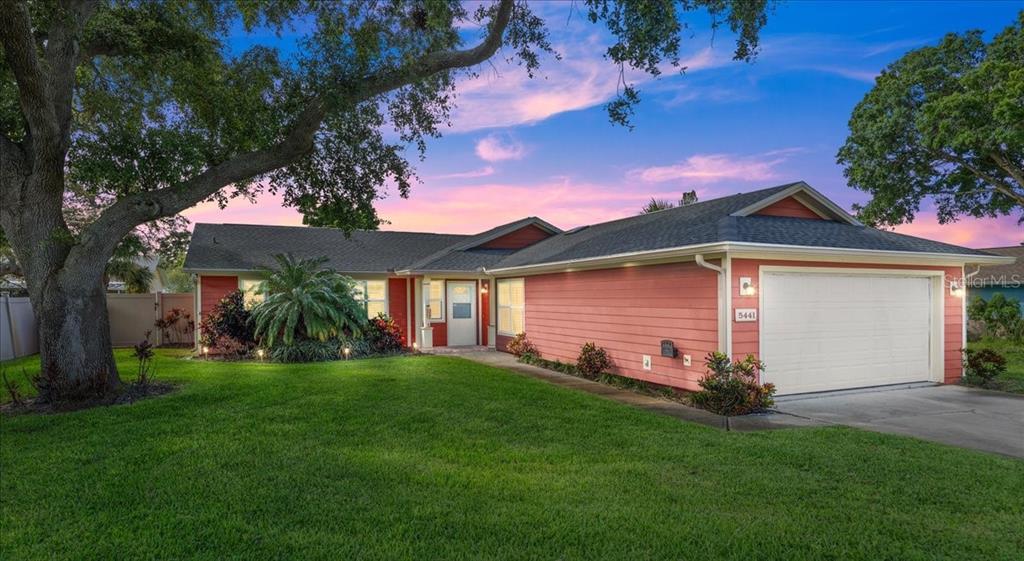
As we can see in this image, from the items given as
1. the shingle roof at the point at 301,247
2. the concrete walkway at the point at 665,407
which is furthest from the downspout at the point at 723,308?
the shingle roof at the point at 301,247

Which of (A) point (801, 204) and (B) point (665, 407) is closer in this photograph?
(B) point (665, 407)

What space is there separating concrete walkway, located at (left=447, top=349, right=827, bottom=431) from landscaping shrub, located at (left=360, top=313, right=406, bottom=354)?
3279 mm

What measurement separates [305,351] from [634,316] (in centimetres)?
785

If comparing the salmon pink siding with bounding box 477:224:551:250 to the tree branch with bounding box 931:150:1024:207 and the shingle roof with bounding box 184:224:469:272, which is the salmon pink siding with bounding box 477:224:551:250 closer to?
the shingle roof with bounding box 184:224:469:272

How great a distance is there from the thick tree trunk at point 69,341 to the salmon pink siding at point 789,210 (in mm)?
11256

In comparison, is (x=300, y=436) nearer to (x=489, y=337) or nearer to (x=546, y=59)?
(x=546, y=59)

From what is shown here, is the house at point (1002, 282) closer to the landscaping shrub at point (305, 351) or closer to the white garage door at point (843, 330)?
the white garage door at point (843, 330)

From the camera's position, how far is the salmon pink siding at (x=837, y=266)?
7867 millimetres

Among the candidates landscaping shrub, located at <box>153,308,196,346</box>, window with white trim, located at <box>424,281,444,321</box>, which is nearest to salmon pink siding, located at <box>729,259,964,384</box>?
window with white trim, located at <box>424,281,444,321</box>

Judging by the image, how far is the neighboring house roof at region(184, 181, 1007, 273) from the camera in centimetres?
886

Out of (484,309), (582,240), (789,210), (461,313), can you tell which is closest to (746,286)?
(789,210)

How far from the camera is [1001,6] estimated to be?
1438cm

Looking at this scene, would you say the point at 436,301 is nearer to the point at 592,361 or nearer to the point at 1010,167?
the point at 592,361

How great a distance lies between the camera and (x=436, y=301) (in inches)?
646
